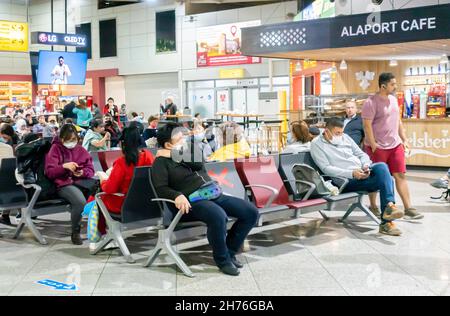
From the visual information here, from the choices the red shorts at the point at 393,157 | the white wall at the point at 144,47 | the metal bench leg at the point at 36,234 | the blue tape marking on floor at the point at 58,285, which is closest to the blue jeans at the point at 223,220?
the blue tape marking on floor at the point at 58,285

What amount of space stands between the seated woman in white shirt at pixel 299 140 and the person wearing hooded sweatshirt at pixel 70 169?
7.80 ft

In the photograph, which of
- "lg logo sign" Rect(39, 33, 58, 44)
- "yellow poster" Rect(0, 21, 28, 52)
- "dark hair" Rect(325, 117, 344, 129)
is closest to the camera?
"dark hair" Rect(325, 117, 344, 129)

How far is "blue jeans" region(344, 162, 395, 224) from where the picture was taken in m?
6.08

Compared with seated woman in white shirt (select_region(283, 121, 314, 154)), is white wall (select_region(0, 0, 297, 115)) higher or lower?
higher

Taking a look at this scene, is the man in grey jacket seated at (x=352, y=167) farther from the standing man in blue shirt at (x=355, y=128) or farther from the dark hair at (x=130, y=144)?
the dark hair at (x=130, y=144)

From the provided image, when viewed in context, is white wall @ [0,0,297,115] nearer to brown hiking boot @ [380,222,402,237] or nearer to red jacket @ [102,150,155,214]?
brown hiking boot @ [380,222,402,237]

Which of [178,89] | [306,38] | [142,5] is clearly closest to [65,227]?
[306,38]

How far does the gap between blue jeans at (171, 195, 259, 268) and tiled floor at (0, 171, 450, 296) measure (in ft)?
Result: 0.63

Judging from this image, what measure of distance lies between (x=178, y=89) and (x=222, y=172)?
19960 mm

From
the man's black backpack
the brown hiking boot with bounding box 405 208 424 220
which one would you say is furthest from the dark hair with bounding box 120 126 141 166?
the brown hiking boot with bounding box 405 208 424 220

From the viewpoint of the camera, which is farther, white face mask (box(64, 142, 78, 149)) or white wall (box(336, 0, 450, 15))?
white wall (box(336, 0, 450, 15))

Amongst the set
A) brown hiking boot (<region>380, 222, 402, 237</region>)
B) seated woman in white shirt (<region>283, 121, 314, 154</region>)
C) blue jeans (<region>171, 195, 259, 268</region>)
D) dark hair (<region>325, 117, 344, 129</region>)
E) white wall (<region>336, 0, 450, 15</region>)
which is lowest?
brown hiking boot (<region>380, 222, 402, 237</region>)
